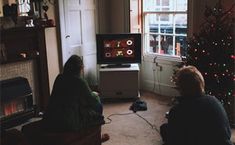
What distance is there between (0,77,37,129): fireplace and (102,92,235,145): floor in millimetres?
1048

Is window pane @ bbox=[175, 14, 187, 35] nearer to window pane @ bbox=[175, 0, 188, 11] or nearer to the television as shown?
window pane @ bbox=[175, 0, 188, 11]

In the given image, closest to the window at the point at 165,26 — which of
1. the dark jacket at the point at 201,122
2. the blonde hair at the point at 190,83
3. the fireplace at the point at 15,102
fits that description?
the fireplace at the point at 15,102

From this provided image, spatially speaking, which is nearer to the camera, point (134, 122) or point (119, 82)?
point (134, 122)

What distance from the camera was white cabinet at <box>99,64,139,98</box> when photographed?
4754mm

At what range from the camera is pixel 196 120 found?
199 cm

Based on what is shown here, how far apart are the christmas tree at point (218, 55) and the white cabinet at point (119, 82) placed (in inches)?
49.5

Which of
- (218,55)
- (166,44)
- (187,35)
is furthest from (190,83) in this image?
(166,44)

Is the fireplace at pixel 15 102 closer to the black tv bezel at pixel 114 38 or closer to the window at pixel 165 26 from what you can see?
the black tv bezel at pixel 114 38

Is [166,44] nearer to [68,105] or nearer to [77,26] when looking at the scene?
[77,26]

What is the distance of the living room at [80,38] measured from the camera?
162 inches

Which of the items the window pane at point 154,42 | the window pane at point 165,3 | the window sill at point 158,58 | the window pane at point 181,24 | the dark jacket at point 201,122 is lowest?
the dark jacket at point 201,122

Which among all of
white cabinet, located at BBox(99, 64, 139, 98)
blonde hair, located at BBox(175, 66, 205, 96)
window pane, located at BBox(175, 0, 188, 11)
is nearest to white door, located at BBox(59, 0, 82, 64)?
white cabinet, located at BBox(99, 64, 139, 98)

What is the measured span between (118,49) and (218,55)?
5.68 ft

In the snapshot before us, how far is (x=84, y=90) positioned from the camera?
294 cm
